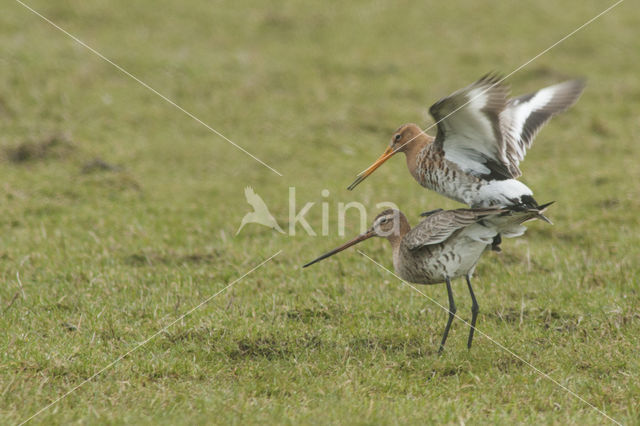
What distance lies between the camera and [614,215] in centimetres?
891

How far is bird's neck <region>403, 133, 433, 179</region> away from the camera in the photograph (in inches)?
252

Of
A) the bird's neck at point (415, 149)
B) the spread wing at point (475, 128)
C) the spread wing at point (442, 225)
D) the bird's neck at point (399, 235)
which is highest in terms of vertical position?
the spread wing at point (475, 128)

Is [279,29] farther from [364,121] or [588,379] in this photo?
[588,379]

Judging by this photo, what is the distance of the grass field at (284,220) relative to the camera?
532cm

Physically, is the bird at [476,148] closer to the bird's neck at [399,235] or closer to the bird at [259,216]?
the bird's neck at [399,235]

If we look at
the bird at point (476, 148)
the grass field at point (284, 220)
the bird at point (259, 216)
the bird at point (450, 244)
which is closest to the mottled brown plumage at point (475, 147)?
the bird at point (476, 148)

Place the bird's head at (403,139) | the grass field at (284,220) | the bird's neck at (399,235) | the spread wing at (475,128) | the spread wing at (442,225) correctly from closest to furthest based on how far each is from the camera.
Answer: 1. the grass field at (284,220)
2. the spread wing at (475,128)
3. the spread wing at (442,225)
4. the bird's neck at (399,235)
5. the bird's head at (403,139)

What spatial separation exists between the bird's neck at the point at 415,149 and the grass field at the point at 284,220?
1172mm

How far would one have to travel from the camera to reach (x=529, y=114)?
6891 mm

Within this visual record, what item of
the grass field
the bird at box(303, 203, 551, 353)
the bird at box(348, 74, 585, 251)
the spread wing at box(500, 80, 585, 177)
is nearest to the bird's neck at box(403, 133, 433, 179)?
the bird at box(348, 74, 585, 251)

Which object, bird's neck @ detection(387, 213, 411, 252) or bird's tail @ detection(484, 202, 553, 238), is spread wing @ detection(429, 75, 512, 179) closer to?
bird's tail @ detection(484, 202, 553, 238)

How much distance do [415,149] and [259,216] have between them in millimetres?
3182

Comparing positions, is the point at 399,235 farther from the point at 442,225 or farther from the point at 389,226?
the point at 442,225

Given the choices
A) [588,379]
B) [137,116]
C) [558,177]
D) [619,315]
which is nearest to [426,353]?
[588,379]
